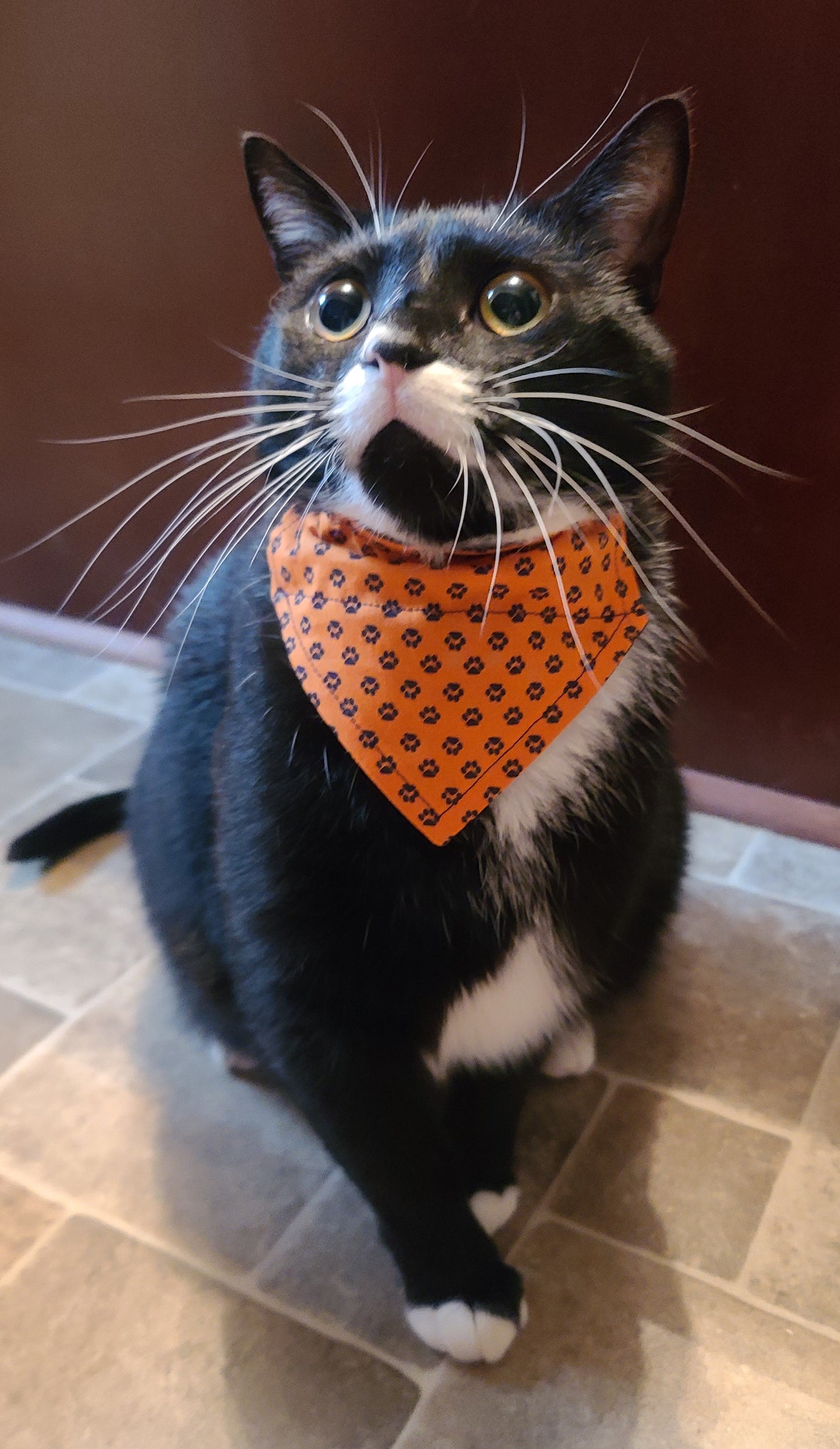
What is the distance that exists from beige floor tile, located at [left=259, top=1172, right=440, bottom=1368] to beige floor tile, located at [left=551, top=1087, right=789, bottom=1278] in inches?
7.0

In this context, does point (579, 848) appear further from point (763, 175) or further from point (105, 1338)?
point (763, 175)

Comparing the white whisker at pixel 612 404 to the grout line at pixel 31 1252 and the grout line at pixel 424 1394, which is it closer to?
the grout line at pixel 424 1394

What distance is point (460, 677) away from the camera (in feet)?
2.53

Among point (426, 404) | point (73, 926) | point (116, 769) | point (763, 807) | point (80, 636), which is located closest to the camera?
point (426, 404)

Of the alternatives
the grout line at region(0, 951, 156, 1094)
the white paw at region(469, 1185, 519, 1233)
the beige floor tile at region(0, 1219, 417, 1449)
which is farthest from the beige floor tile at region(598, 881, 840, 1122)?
the grout line at region(0, 951, 156, 1094)

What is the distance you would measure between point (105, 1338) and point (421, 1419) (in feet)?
0.94

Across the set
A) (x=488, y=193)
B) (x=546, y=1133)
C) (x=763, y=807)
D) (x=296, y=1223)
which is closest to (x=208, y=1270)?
(x=296, y=1223)

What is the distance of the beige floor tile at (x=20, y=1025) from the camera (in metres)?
1.16

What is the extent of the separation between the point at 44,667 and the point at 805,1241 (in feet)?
5.10

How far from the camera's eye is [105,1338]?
34.5 inches

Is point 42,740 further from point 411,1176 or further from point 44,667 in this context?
A: point 411,1176

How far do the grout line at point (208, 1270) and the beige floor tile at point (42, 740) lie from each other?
661 mm

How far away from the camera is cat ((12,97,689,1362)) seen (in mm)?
675

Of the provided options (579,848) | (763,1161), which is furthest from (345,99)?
(763,1161)
